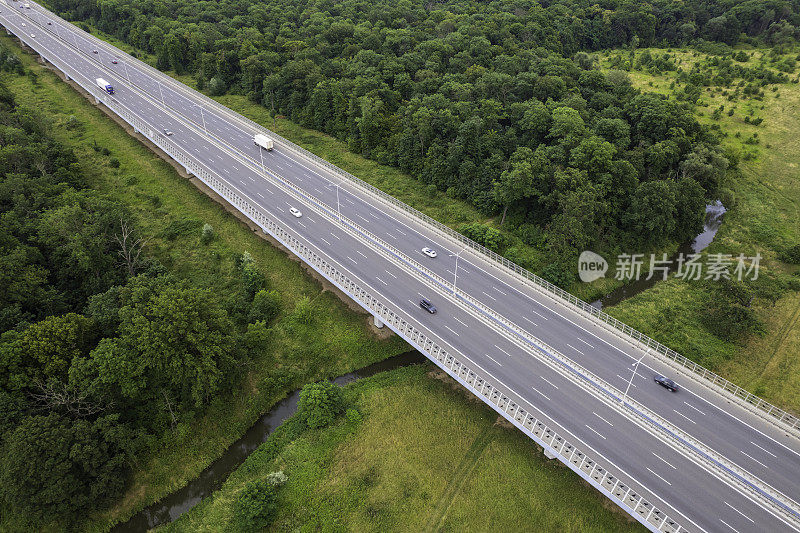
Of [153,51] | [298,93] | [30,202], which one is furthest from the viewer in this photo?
[153,51]

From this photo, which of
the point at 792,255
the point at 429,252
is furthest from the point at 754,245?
the point at 429,252

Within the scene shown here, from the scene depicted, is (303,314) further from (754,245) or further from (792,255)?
(792,255)

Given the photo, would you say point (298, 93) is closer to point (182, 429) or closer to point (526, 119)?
point (526, 119)

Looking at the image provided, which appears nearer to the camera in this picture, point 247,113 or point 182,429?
point 182,429

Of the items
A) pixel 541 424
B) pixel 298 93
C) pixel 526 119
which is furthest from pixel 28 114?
pixel 541 424

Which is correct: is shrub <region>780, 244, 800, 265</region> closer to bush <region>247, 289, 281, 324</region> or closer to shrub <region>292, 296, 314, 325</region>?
shrub <region>292, 296, 314, 325</region>

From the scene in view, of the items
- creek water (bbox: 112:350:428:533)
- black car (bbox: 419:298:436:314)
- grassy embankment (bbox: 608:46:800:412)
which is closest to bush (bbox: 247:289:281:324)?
creek water (bbox: 112:350:428:533)
